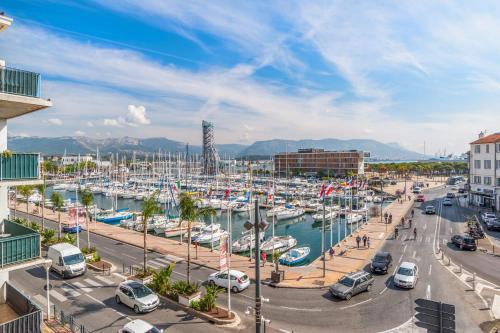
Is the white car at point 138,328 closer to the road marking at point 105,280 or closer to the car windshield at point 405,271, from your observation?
the road marking at point 105,280

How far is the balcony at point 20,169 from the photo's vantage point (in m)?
12.7

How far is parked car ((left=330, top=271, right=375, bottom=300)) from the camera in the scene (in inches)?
906

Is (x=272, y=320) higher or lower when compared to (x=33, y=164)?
lower

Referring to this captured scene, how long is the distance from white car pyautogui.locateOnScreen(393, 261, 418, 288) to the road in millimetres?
554

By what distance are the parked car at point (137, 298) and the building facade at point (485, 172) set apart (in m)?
65.2

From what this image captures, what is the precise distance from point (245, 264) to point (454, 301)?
18.5 meters

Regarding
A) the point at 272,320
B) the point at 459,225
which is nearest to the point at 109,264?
the point at 272,320

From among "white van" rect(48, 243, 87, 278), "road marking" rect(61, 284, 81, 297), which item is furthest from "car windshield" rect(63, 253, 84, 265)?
"road marking" rect(61, 284, 81, 297)

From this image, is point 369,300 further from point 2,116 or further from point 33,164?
point 2,116

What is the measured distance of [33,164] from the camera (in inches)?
533

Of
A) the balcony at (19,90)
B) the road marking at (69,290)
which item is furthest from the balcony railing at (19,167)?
the road marking at (69,290)

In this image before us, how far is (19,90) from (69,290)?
18578 millimetres

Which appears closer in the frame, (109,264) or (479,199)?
(109,264)

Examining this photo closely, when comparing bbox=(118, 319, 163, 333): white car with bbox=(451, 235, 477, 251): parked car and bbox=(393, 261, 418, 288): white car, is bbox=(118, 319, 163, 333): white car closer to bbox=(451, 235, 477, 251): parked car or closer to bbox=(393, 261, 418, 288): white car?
bbox=(393, 261, 418, 288): white car
